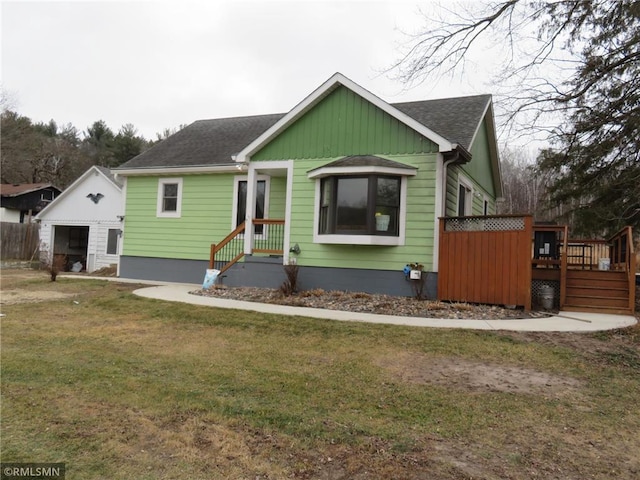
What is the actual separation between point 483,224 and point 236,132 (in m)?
9.78

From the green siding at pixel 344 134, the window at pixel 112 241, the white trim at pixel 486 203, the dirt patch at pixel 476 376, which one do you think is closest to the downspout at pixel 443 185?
the green siding at pixel 344 134

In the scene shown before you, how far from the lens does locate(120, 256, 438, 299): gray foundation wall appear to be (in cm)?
970

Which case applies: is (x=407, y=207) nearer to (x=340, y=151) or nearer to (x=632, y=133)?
(x=340, y=151)

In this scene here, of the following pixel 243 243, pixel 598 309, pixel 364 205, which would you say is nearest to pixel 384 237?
pixel 364 205

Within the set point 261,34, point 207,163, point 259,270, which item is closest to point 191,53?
point 261,34

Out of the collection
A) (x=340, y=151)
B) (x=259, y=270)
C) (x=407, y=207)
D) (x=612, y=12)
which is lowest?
(x=259, y=270)

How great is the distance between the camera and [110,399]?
364 centimetres

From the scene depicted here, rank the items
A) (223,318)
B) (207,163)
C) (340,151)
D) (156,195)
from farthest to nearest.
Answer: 1. (156,195)
2. (207,163)
3. (340,151)
4. (223,318)

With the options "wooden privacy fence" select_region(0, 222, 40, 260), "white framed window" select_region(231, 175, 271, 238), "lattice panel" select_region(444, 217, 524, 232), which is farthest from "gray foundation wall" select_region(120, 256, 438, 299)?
"wooden privacy fence" select_region(0, 222, 40, 260)

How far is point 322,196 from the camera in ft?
34.3

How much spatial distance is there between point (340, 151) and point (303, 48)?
513 cm

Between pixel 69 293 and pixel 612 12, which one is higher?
pixel 612 12

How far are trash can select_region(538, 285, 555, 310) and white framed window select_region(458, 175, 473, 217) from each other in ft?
10.5

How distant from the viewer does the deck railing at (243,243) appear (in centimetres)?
1127
